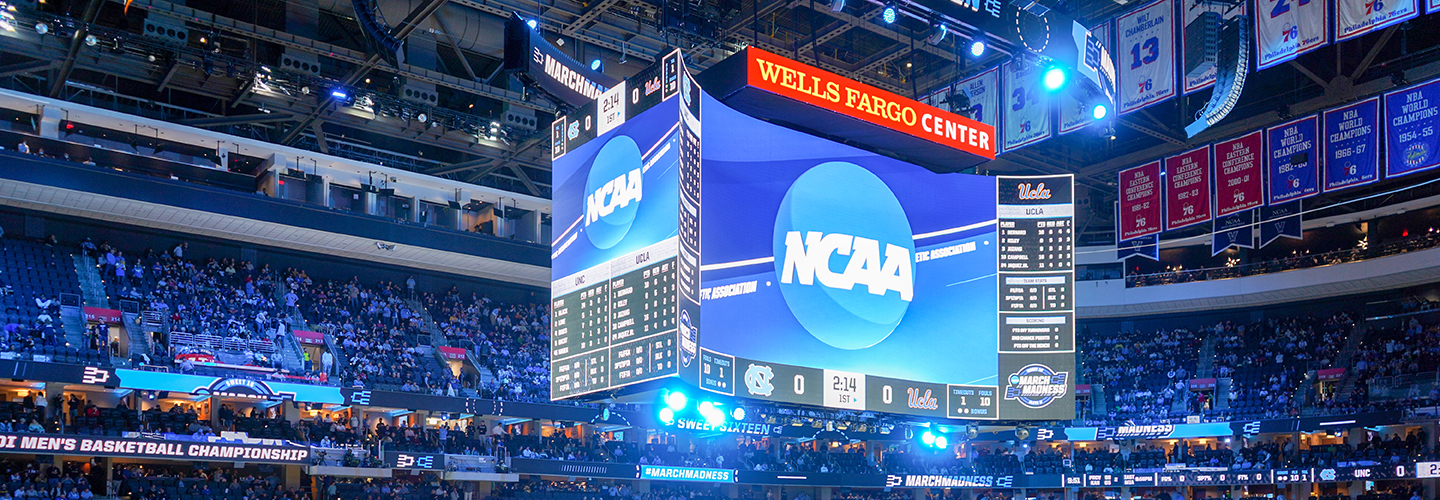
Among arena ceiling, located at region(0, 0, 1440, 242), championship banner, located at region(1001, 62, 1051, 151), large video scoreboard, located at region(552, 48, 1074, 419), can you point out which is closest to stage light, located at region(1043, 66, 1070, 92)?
large video scoreboard, located at region(552, 48, 1074, 419)

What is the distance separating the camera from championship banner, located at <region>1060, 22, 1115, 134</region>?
75.5 ft

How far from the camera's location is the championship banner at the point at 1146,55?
71.7ft

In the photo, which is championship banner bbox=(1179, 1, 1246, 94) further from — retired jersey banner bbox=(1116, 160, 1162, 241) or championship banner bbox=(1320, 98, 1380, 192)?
retired jersey banner bbox=(1116, 160, 1162, 241)

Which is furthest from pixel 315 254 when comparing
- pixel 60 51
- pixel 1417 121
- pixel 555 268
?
pixel 1417 121

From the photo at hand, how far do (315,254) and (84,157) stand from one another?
716 centimetres

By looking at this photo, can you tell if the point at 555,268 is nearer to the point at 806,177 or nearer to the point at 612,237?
the point at 612,237

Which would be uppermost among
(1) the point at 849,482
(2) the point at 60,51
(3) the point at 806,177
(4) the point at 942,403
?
(2) the point at 60,51

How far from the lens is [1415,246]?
33.2m

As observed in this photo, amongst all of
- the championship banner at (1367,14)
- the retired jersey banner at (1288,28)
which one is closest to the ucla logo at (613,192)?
the retired jersey banner at (1288,28)

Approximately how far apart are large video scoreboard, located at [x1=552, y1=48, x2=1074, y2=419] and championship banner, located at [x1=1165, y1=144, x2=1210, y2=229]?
10218mm

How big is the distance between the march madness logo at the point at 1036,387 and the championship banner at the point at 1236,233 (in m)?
13.9

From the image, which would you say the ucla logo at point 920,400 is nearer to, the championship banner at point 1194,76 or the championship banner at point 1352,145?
the championship banner at point 1194,76

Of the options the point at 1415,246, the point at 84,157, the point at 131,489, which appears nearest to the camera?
the point at 131,489

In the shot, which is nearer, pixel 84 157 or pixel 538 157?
pixel 84 157
